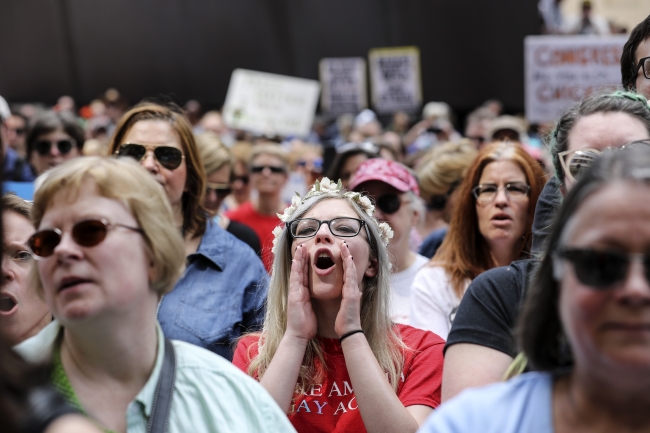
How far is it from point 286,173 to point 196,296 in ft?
11.5

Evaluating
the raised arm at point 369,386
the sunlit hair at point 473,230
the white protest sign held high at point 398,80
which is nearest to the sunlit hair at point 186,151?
the sunlit hair at point 473,230

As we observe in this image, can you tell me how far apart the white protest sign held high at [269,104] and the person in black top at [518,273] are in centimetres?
790

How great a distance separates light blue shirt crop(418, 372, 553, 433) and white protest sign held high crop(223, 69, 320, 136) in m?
8.89

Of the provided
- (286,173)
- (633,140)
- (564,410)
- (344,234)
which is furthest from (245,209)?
(564,410)

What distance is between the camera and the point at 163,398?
6.81 feet

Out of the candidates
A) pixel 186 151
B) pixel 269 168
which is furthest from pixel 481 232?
pixel 269 168

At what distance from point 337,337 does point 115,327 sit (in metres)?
1.26

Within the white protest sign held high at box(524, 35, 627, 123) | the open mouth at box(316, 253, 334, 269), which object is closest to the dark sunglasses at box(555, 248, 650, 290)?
the open mouth at box(316, 253, 334, 269)

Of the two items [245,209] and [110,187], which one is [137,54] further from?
[110,187]

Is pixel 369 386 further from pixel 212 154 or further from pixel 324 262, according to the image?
pixel 212 154

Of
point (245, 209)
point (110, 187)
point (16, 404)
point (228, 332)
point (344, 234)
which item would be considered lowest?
point (245, 209)

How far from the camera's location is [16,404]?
1569mm

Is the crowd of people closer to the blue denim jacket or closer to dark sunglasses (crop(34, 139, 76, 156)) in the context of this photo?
the blue denim jacket

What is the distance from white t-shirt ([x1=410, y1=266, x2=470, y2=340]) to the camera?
3.88 meters
